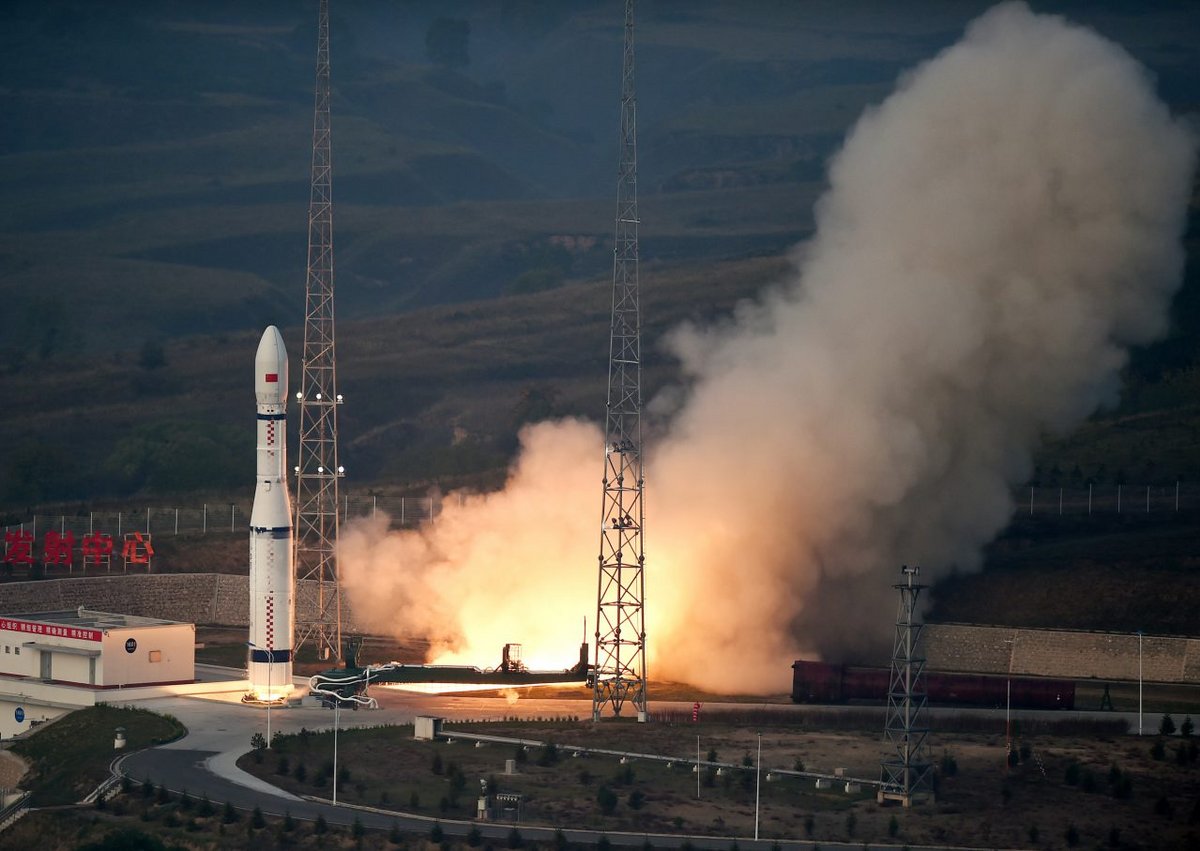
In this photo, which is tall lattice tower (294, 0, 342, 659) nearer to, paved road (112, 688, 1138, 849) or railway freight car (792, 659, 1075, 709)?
paved road (112, 688, 1138, 849)

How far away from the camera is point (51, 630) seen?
77.5 metres

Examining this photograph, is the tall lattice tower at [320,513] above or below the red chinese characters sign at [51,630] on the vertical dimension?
above

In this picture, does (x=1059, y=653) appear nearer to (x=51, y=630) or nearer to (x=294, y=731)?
(x=294, y=731)

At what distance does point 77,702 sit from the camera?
249 ft

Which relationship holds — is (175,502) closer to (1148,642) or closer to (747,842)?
(1148,642)

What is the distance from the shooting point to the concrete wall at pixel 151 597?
8994 centimetres

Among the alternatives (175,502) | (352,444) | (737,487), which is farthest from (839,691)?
(352,444)

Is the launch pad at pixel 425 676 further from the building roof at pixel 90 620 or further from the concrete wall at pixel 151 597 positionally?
the concrete wall at pixel 151 597

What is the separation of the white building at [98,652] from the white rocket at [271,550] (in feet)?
12.0

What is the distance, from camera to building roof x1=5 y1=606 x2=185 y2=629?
7816 cm

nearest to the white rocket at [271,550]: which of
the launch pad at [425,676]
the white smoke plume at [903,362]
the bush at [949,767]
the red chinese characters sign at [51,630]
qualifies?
the launch pad at [425,676]

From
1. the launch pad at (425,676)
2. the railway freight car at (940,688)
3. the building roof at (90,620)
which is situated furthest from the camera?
the building roof at (90,620)

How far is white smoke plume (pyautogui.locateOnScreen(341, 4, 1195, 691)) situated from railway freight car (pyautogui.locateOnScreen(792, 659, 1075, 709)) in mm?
4074

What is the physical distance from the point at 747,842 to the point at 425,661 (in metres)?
30.1
